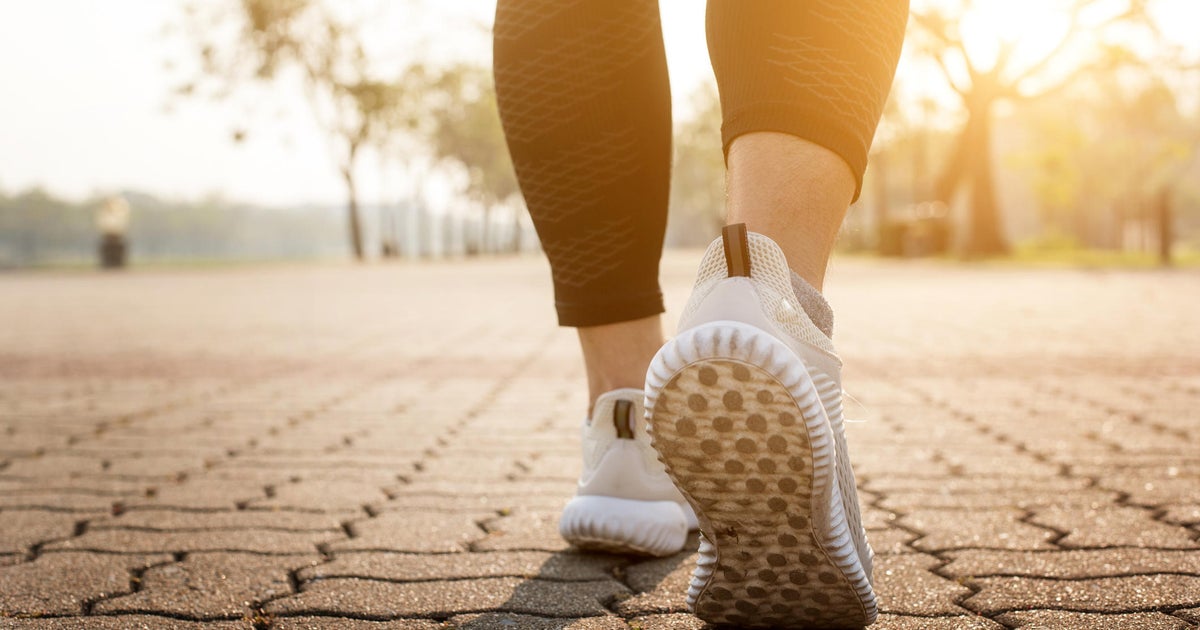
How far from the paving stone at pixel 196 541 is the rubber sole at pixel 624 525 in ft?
1.48

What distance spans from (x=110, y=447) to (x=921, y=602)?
2219 mm

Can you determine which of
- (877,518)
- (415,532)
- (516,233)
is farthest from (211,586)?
(516,233)

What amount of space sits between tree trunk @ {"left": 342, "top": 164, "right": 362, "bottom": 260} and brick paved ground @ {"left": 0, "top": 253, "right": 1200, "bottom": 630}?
29.5m

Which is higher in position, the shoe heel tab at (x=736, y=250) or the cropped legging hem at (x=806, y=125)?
the cropped legging hem at (x=806, y=125)

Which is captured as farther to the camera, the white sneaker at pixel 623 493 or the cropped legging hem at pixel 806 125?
the white sneaker at pixel 623 493

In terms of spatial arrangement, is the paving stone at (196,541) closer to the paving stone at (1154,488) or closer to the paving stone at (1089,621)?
the paving stone at (1089,621)

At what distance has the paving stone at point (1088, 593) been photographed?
4.44 ft

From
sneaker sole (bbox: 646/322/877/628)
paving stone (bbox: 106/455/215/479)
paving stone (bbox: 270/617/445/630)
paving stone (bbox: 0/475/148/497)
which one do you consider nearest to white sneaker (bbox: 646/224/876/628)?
sneaker sole (bbox: 646/322/877/628)

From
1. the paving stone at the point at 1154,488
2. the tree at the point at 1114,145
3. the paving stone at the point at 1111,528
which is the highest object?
the tree at the point at 1114,145

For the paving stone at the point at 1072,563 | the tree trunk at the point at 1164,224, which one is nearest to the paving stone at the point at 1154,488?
the paving stone at the point at 1072,563

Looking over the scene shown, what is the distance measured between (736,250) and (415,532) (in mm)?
929

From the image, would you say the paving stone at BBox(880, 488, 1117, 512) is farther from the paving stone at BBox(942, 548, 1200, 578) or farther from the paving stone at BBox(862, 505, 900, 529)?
the paving stone at BBox(942, 548, 1200, 578)

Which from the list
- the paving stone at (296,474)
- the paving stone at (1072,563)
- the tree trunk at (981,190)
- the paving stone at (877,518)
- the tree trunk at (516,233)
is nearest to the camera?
the paving stone at (1072,563)

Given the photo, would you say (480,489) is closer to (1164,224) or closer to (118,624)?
(118,624)
